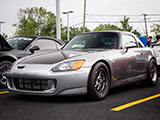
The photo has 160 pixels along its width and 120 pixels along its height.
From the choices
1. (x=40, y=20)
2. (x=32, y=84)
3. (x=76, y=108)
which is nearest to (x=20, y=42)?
(x=32, y=84)

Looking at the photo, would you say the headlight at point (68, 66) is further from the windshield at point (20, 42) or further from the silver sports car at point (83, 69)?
the windshield at point (20, 42)

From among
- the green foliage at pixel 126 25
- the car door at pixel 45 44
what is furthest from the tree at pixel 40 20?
the car door at pixel 45 44

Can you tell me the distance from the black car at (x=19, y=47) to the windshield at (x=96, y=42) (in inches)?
51.6

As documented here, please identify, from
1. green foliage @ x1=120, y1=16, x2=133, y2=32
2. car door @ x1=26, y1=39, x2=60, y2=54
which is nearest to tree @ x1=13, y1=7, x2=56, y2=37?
green foliage @ x1=120, y1=16, x2=133, y2=32

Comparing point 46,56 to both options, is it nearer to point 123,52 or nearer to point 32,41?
point 123,52

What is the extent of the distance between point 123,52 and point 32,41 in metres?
2.96

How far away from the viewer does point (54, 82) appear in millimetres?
4719

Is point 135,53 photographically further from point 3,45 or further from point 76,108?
point 3,45

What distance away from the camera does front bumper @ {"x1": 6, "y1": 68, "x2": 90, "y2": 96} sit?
185 inches

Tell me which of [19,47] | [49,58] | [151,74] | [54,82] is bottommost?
[151,74]

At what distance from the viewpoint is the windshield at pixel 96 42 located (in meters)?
6.02

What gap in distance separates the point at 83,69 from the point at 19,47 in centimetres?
337

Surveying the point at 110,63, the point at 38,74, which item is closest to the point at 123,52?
the point at 110,63

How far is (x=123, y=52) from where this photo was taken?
596cm
